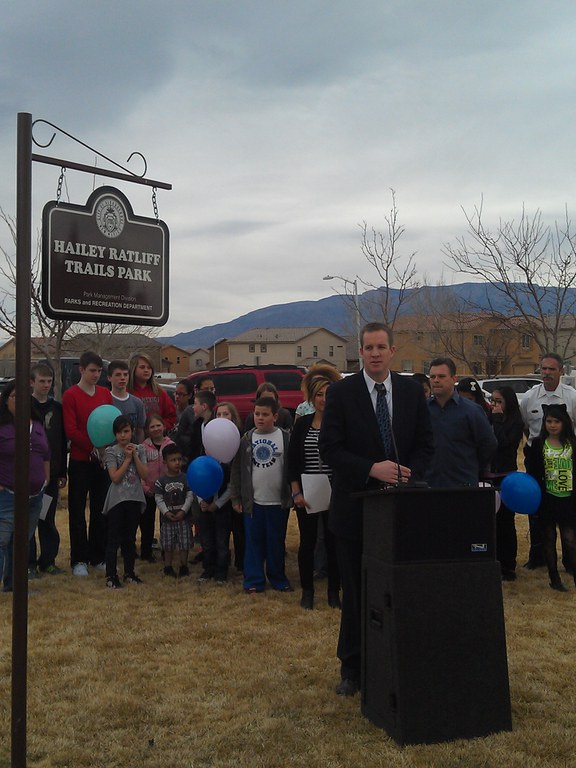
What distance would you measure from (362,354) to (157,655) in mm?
2553

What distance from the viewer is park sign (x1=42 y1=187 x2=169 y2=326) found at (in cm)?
388

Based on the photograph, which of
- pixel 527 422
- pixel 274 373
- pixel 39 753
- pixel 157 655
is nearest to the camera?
pixel 39 753

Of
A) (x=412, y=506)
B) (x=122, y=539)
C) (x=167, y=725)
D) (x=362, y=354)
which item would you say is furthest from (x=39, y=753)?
(x=122, y=539)

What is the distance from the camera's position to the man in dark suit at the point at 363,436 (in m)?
4.26

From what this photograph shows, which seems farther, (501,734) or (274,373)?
(274,373)

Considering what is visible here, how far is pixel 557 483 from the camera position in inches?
276

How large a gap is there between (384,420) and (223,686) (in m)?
1.89

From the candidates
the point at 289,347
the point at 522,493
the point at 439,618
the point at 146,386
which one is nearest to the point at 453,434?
the point at 522,493

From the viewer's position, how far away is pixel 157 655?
5.26 m

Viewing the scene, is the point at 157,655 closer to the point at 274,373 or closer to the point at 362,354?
the point at 362,354

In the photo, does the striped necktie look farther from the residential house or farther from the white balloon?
the residential house

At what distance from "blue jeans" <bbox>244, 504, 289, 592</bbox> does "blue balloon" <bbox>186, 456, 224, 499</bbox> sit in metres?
0.43

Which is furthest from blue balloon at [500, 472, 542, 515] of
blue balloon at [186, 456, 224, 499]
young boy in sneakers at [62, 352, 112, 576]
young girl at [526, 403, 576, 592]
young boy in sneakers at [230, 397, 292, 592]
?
young boy in sneakers at [62, 352, 112, 576]

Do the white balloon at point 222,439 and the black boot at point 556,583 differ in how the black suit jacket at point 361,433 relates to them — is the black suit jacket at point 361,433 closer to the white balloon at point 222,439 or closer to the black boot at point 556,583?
the white balloon at point 222,439
